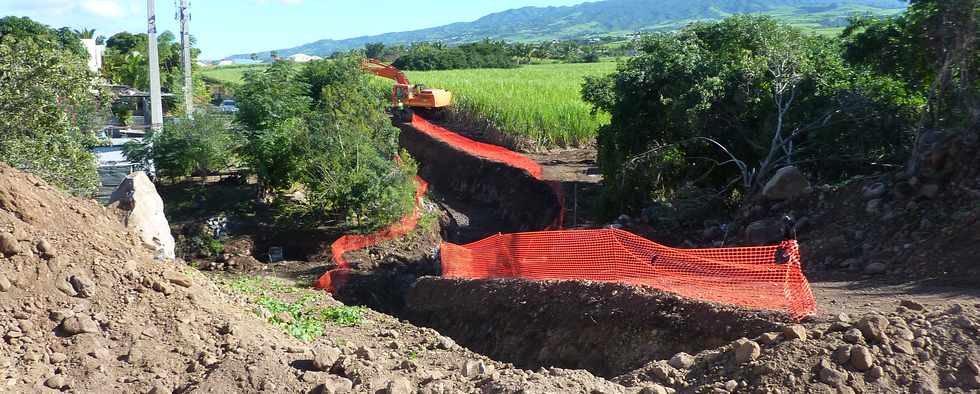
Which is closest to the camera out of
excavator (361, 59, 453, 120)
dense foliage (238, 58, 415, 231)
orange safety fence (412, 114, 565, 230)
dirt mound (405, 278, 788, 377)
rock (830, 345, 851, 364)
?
rock (830, 345, 851, 364)

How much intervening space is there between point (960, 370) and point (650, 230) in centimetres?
794

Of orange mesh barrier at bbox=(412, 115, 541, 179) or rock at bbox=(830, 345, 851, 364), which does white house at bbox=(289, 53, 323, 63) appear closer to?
orange mesh barrier at bbox=(412, 115, 541, 179)

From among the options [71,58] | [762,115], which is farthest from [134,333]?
[762,115]

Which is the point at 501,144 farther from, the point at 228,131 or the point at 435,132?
the point at 228,131

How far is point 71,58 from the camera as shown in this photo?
12969 mm

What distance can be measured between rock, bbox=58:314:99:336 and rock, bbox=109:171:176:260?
157 inches

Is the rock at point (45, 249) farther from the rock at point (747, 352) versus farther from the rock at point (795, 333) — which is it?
the rock at point (795, 333)

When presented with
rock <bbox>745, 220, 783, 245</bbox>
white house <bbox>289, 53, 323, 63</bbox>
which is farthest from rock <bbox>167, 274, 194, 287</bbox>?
white house <bbox>289, 53, 323, 63</bbox>

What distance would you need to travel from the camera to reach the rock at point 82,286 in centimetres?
643

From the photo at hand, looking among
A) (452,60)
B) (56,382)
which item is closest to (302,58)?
(452,60)

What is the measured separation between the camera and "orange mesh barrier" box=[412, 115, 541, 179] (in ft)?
70.7

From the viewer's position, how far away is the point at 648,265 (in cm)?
981

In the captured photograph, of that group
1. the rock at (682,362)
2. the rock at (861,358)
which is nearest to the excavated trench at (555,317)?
the rock at (682,362)

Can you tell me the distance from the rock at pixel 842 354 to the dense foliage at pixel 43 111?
406 inches
